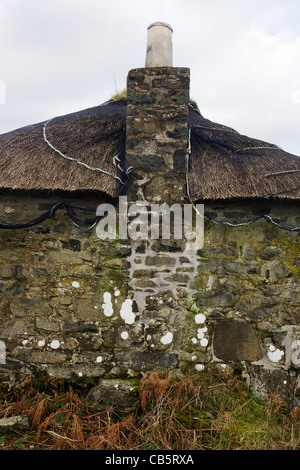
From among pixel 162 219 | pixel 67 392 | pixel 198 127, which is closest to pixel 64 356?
pixel 67 392

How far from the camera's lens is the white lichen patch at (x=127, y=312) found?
11.7ft

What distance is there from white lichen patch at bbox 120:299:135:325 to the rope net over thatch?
857 mm

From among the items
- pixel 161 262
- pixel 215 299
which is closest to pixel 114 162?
pixel 161 262

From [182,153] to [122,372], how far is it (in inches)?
87.1

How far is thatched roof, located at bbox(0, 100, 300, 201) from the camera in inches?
141

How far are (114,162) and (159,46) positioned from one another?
1847 mm

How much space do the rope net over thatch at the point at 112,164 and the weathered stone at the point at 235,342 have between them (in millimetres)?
1241

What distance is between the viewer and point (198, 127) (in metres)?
4.55

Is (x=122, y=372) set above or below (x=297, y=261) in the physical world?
below

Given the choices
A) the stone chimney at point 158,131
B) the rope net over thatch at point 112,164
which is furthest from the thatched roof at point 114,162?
the stone chimney at point 158,131

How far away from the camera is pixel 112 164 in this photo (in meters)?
3.79

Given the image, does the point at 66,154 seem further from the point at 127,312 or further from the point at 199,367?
the point at 199,367

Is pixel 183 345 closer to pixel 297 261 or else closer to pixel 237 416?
pixel 237 416

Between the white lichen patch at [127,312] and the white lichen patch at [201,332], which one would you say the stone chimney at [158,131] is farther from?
the white lichen patch at [201,332]
